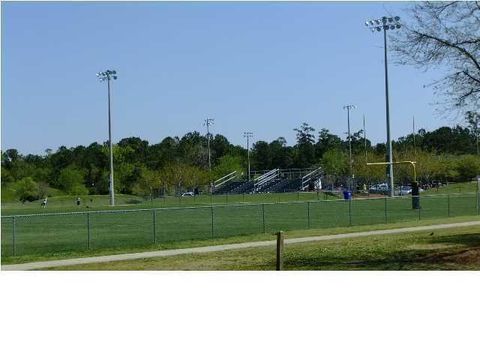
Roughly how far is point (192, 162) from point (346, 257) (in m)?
107

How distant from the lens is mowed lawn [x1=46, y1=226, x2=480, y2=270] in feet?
50.1

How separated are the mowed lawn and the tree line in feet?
188

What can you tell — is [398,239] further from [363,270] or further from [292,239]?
[363,270]

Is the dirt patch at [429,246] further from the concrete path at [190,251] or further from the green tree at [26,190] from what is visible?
the green tree at [26,190]

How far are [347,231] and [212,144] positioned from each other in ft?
407

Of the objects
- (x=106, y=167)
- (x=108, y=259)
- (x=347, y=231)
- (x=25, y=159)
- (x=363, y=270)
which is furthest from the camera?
(x=25, y=159)

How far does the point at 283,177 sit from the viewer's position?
107 metres

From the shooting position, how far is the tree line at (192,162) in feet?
319

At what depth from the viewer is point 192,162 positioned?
405ft

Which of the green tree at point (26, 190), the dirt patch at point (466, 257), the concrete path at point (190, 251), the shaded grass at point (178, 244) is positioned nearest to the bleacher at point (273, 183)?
the green tree at point (26, 190)

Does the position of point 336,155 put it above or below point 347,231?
above

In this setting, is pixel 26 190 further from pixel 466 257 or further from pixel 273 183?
pixel 466 257

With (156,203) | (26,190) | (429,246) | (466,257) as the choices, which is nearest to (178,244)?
(429,246)

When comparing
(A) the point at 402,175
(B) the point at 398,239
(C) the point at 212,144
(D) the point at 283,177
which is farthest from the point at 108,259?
(C) the point at 212,144
